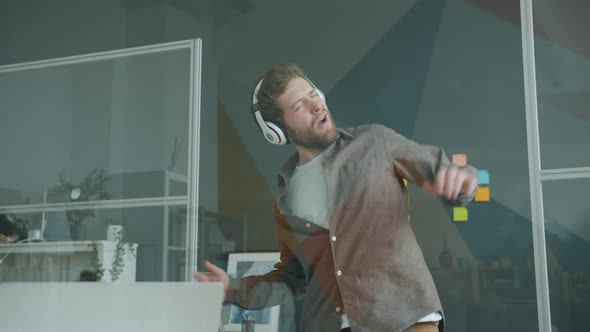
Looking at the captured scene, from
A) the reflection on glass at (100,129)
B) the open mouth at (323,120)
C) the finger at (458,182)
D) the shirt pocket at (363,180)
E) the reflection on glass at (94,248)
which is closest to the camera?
the finger at (458,182)

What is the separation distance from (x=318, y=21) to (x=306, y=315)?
70 centimetres

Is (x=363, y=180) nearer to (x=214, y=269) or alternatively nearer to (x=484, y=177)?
(x=484, y=177)

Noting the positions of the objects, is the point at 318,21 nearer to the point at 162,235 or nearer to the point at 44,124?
the point at 162,235

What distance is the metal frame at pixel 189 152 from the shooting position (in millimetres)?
1839

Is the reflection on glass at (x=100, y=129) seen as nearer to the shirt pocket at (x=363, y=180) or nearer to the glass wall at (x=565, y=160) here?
the shirt pocket at (x=363, y=180)

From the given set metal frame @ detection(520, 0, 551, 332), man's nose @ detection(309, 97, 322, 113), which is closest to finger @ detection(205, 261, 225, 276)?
man's nose @ detection(309, 97, 322, 113)

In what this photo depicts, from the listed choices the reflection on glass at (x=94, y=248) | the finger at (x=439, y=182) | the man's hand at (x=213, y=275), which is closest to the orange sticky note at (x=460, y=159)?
the finger at (x=439, y=182)

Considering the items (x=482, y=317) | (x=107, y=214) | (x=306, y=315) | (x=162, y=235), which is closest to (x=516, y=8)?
(x=482, y=317)

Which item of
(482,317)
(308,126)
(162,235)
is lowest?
(482,317)

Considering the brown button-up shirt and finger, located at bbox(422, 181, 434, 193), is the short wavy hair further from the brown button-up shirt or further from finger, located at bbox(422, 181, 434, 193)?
finger, located at bbox(422, 181, 434, 193)

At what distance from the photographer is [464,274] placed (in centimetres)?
159

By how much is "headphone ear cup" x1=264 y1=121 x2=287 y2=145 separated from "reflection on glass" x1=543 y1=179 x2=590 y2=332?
0.57 metres

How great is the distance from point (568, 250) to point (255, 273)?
0.66 metres

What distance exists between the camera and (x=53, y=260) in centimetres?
187
